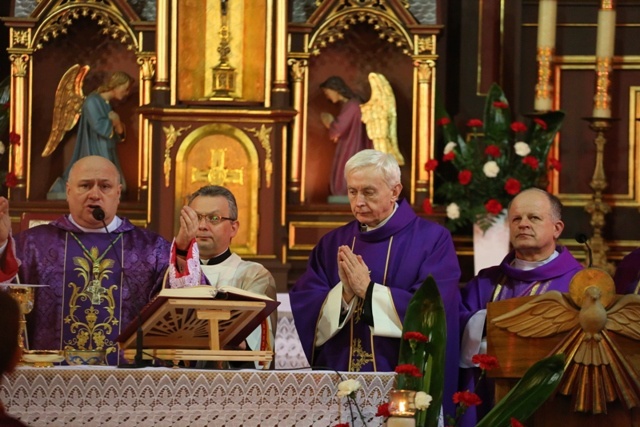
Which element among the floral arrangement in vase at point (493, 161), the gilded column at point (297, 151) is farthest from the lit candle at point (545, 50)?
the gilded column at point (297, 151)

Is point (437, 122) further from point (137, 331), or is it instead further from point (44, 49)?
point (137, 331)

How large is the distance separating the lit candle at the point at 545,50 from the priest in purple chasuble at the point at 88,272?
3.64m

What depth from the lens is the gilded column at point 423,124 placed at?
8.88 meters

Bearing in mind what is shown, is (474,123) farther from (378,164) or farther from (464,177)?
(378,164)

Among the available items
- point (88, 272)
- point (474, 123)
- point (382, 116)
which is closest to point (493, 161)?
point (474, 123)

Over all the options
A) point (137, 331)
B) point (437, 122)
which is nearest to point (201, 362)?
point (137, 331)

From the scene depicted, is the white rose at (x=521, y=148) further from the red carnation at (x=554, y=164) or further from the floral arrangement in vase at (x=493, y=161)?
the red carnation at (x=554, y=164)

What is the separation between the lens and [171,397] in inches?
195

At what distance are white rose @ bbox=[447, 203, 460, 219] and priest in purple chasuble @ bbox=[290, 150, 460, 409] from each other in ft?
8.60

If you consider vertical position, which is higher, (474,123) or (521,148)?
(474,123)

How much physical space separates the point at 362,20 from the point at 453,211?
1.37 m

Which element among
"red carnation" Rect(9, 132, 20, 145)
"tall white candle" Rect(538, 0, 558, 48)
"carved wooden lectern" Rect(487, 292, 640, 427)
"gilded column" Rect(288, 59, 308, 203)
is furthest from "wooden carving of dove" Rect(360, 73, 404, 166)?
"carved wooden lectern" Rect(487, 292, 640, 427)

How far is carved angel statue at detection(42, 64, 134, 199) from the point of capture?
8.89 metres

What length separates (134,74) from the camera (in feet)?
30.2
